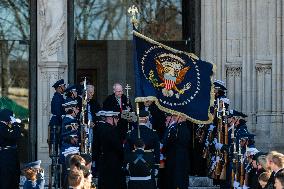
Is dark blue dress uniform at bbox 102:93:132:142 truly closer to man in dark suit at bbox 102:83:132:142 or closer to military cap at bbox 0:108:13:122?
man in dark suit at bbox 102:83:132:142

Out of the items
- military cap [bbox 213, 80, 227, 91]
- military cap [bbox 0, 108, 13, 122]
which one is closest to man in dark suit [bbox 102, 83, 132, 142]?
military cap [bbox 213, 80, 227, 91]

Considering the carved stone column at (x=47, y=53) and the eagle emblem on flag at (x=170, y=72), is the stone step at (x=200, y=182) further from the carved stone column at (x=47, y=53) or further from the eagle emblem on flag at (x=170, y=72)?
the carved stone column at (x=47, y=53)

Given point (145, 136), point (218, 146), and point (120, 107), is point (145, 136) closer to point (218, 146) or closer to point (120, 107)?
point (218, 146)

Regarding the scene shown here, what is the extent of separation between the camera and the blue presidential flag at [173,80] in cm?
1614

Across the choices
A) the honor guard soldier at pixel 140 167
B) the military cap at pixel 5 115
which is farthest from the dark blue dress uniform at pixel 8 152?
the honor guard soldier at pixel 140 167

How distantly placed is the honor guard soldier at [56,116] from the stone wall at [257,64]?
304 centimetres

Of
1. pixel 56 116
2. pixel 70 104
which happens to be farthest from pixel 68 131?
pixel 56 116

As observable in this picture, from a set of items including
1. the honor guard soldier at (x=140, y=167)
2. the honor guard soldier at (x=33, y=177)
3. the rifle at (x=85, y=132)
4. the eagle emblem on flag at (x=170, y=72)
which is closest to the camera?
the honor guard soldier at (x=33, y=177)

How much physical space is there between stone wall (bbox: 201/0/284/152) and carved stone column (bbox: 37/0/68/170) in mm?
2975

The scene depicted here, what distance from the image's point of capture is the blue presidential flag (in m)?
16.1

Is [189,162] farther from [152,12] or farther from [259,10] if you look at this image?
[152,12]

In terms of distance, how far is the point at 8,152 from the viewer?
52.1 ft

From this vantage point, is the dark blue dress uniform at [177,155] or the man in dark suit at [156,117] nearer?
the dark blue dress uniform at [177,155]

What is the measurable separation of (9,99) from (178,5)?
13.1 feet
